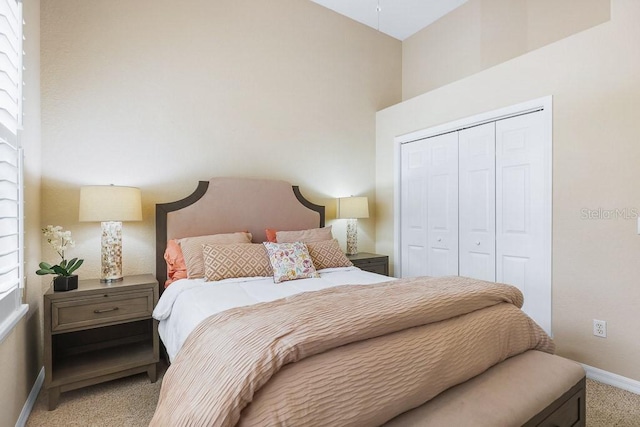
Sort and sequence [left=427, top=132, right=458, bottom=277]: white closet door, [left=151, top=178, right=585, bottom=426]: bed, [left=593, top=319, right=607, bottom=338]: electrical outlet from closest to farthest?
[left=151, top=178, right=585, bottom=426]: bed → [left=593, top=319, right=607, bottom=338]: electrical outlet → [left=427, top=132, right=458, bottom=277]: white closet door

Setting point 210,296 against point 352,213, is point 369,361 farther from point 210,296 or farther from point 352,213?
point 352,213

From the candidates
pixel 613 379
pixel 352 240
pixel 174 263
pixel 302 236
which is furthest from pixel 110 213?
pixel 613 379

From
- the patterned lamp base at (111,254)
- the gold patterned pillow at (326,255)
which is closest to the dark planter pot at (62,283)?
the patterned lamp base at (111,254)

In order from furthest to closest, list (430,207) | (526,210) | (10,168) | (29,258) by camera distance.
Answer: (430,207) → (526,210) → (29,258) → (10,168)

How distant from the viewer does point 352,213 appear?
368 centimetres

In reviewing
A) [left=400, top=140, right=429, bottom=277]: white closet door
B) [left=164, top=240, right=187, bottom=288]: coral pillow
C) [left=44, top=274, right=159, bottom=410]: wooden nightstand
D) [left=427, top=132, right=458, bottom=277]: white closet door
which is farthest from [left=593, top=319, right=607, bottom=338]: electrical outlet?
[left=44, top=274, right=159, bottom=410]: wooden nightstand

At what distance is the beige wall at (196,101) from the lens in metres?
2.53

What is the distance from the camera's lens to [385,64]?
4352 millimetres

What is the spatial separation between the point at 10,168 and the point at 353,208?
277 centimetres

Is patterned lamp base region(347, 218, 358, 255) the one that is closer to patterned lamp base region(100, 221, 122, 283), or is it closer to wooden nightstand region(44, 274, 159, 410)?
wooden nightstand region(44, 274, 159, 410)

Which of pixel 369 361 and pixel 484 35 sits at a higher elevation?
pixel 484 35

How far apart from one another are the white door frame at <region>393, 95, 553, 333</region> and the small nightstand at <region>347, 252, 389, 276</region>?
418mm

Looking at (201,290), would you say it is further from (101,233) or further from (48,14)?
(48,14)

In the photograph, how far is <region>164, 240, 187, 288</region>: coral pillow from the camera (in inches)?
101
